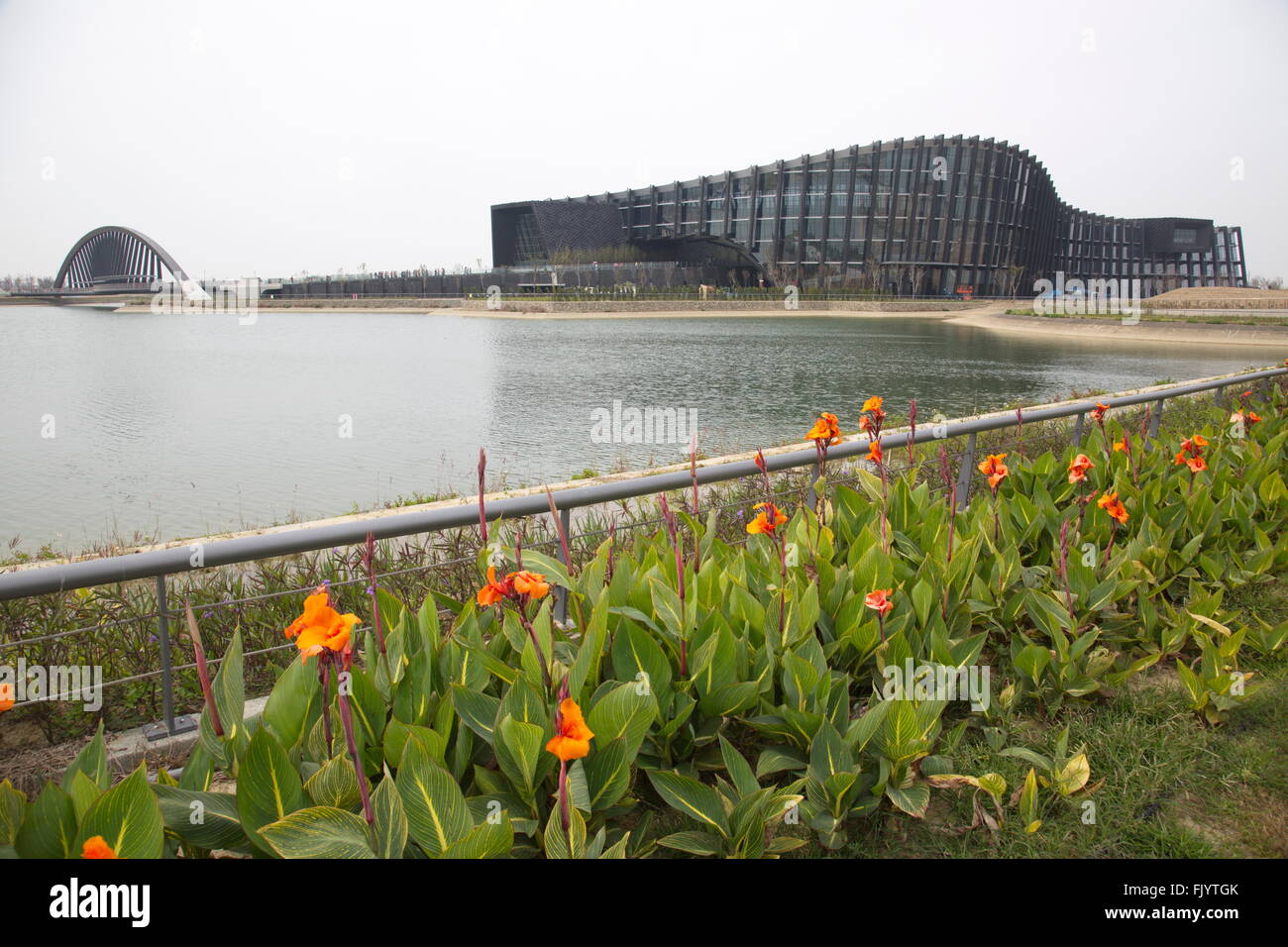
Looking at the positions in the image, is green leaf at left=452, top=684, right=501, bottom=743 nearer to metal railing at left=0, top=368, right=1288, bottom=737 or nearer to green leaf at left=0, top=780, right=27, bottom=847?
metal railing at left=0, top=368, right=1288, bottom=737

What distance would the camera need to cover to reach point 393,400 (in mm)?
22094

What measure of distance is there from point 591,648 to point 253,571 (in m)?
3.70

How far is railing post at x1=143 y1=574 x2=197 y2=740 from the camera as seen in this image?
9.59 ft

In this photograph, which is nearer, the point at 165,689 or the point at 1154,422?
the point at 165,689

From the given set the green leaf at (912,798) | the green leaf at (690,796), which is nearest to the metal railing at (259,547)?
the green leaf at (690,796)

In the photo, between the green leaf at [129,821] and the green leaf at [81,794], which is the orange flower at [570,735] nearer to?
the green leaf at [129,821]

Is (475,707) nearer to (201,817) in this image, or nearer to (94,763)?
(201,817)

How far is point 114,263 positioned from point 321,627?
135 m

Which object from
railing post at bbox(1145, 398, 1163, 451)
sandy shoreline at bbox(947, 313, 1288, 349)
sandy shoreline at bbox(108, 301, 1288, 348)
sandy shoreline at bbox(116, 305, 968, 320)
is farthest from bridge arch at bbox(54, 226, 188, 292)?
railing post at bbox(1145, 398, 1163, 451)

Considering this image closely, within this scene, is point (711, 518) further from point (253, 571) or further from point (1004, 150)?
point (1004, 150)

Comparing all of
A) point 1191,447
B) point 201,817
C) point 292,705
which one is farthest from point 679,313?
point 201,817

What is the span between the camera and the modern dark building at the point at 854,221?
8531 centimetres

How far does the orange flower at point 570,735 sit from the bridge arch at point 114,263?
11708 cm
